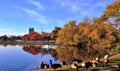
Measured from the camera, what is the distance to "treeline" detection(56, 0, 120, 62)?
60.2 meters

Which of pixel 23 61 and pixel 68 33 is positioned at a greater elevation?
pixel 68 33

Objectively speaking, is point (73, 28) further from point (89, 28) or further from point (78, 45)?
point (89, 28)

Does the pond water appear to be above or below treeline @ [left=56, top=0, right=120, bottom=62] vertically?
below

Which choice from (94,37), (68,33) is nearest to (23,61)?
(94,37)

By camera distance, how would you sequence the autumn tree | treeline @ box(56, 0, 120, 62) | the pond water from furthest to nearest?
the autumn tree
treeline @ box(56, 0, 120, 62)
the pond water

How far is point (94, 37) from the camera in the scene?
2975 inches

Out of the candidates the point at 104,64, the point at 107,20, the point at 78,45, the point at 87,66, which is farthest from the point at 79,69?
the point at 78,45

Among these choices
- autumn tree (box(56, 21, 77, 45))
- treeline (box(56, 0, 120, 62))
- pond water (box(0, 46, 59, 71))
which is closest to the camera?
pond water (box(0, 46, 59, 71))

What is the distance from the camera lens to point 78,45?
101375 mm

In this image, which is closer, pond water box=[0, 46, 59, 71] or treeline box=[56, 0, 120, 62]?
pond water box=[0, 46, 59, 71]

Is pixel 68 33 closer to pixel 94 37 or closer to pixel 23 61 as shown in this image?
pixel 94 37

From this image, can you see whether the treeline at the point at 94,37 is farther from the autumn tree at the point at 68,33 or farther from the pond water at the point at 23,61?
the pond water at the point at 23,61

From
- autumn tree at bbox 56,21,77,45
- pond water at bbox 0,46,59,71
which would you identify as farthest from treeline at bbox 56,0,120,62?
pond water at bbox 0,46,59,71

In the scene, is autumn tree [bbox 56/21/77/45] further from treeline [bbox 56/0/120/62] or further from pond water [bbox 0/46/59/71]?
pond water [bbox 0/46/59/71]
